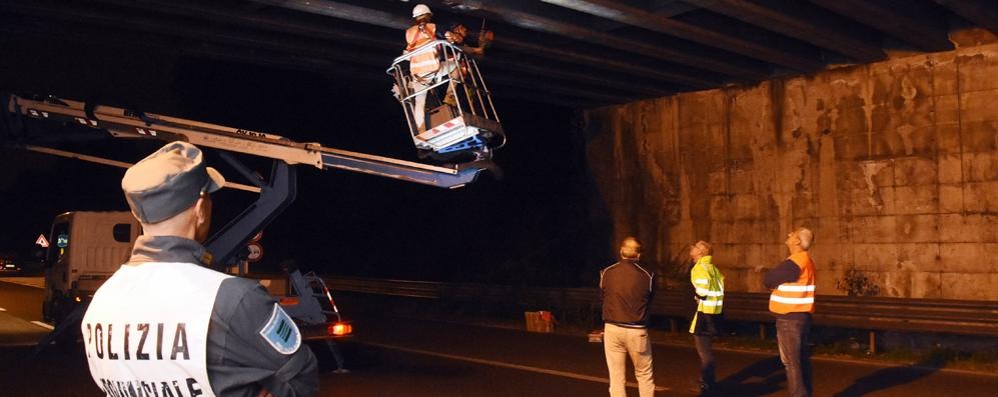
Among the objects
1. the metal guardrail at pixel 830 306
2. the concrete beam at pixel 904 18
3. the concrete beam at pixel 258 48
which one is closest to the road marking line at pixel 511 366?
the metal guardrail at pixel 830 306

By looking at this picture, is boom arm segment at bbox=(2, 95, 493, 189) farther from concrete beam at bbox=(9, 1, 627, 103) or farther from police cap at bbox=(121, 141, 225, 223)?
police cap at bbox=(121, 141, 225, 223)

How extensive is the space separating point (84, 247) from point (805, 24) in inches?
519

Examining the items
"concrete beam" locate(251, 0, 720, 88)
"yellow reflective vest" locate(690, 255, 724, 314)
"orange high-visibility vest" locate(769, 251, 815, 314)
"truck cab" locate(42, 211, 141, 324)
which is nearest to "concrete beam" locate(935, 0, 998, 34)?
"concrete beam" locate(251, 0, 720, 88)

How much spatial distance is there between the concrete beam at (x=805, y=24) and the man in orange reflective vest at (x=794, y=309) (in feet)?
21.0

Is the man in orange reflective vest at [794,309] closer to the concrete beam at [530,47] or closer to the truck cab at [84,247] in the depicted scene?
the concrete beam at [530,47]

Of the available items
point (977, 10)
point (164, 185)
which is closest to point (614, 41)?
point (977, 10)

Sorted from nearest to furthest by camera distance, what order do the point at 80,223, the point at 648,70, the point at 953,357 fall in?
the point at 953,357 < the point at 80,223 < the point at 648,70

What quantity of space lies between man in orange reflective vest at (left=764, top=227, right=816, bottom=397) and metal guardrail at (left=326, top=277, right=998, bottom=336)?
645cm

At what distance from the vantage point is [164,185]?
2740 mm

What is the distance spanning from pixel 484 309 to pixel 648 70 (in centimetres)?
729

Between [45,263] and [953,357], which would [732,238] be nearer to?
[953,357]

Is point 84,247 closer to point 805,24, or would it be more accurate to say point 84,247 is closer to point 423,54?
point 423,54

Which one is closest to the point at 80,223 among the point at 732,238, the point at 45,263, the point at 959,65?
the point at 45,263

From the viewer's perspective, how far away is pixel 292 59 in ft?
64.7
